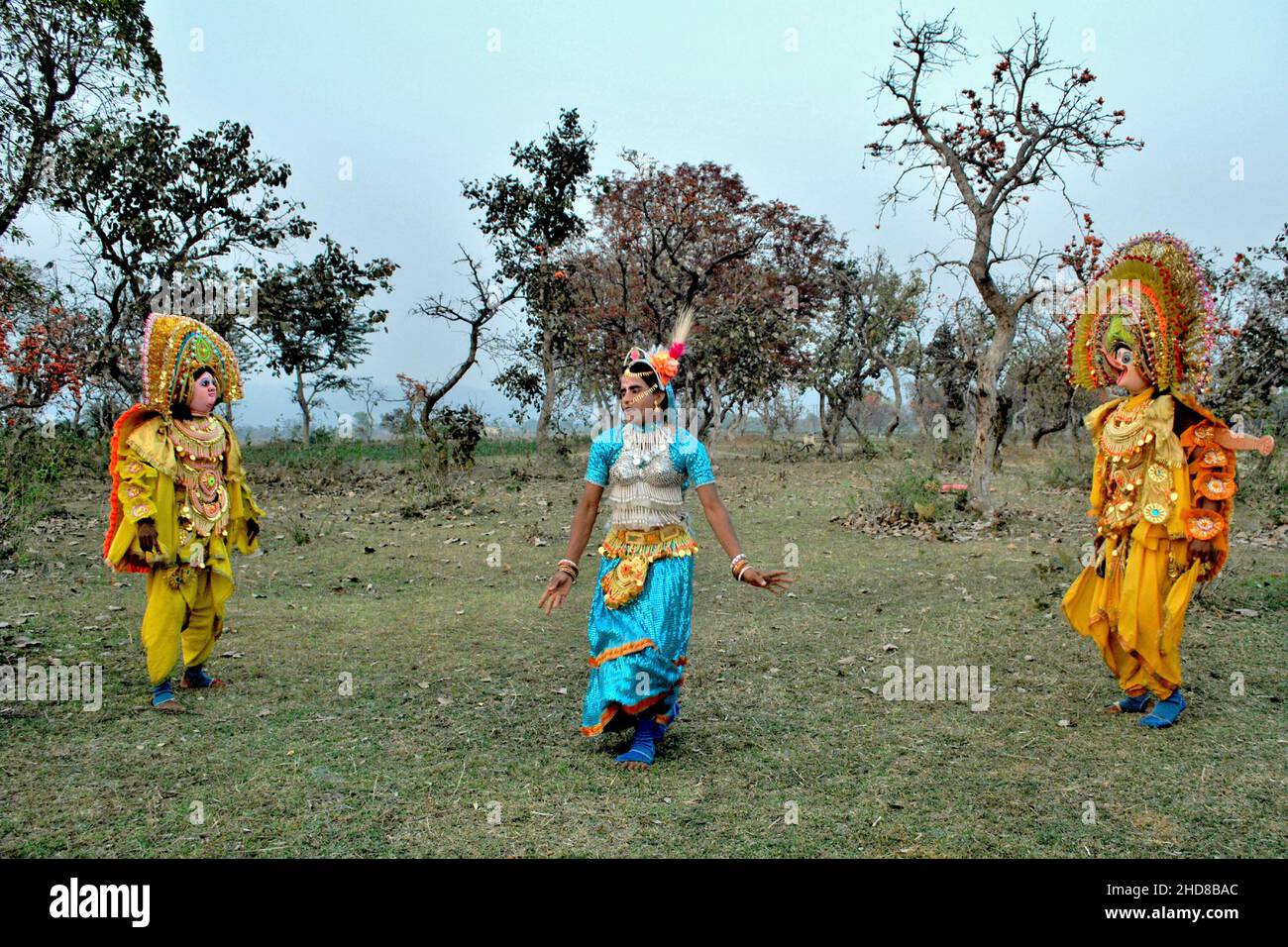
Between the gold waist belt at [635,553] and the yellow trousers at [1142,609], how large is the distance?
2.50m

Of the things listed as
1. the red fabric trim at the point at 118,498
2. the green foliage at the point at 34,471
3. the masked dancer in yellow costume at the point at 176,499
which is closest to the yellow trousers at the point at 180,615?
the masked dancer in yellow costume at the point at 176,499

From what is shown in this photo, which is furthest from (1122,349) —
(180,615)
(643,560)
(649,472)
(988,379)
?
(988,379)

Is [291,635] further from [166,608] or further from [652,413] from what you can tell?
[652,413]

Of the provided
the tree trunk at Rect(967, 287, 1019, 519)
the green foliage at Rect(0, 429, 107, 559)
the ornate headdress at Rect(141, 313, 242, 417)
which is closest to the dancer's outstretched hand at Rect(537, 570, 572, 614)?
the ornate headdress at Rect(141, 313, 242, 417)

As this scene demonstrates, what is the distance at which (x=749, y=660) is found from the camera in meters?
6.19

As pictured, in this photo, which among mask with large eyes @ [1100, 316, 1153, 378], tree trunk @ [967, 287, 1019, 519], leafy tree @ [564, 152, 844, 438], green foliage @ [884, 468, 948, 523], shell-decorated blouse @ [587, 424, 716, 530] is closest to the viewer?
shell-decorated blouse @ [587, 424, 716, 530]

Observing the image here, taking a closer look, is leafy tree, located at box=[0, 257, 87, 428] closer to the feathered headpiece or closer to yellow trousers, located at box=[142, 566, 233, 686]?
yellow trousers, located at box=[142, 566, 233, 686]

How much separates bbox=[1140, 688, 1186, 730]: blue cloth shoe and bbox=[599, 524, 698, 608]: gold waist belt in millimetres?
Answer: 2738

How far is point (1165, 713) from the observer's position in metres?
4.76

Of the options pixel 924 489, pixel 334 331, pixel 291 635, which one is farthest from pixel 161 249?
pixel 924 489

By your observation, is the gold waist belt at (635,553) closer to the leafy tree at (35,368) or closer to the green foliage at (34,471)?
the green foliage at (34,471)

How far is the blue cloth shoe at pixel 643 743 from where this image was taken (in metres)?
4.23

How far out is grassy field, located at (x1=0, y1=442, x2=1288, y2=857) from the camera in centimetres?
352

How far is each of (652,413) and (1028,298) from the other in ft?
26.2
